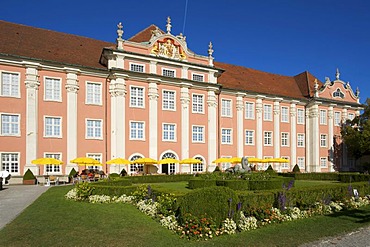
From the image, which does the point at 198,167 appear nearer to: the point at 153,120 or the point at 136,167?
the point at 136,167

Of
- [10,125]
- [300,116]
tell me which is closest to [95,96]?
[10,125]

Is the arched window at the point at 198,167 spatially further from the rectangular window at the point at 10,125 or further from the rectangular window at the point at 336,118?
the rectangular window at the point at 336,118

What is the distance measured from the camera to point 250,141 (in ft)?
127

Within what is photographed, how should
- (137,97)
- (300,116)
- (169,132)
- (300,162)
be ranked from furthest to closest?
(300,116)
(300,162)
(169,132)
(137,97)

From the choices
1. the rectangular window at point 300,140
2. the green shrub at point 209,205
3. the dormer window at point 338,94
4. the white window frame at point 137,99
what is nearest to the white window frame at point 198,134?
the white window frame at point 137,99

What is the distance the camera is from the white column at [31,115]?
26.9 meters

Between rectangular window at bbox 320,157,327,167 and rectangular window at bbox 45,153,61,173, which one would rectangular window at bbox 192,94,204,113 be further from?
rectangular window at bbox 320,157,327,167

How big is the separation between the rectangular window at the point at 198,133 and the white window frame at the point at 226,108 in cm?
367

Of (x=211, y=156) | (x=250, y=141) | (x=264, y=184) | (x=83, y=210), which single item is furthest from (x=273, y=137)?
(x=83, y=210)

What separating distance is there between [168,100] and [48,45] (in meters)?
12.8

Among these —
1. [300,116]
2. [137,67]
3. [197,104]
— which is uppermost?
[137,67]

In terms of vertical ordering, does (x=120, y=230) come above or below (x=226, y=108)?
below

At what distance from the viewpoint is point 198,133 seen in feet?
114

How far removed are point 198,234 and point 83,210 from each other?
570 cm
